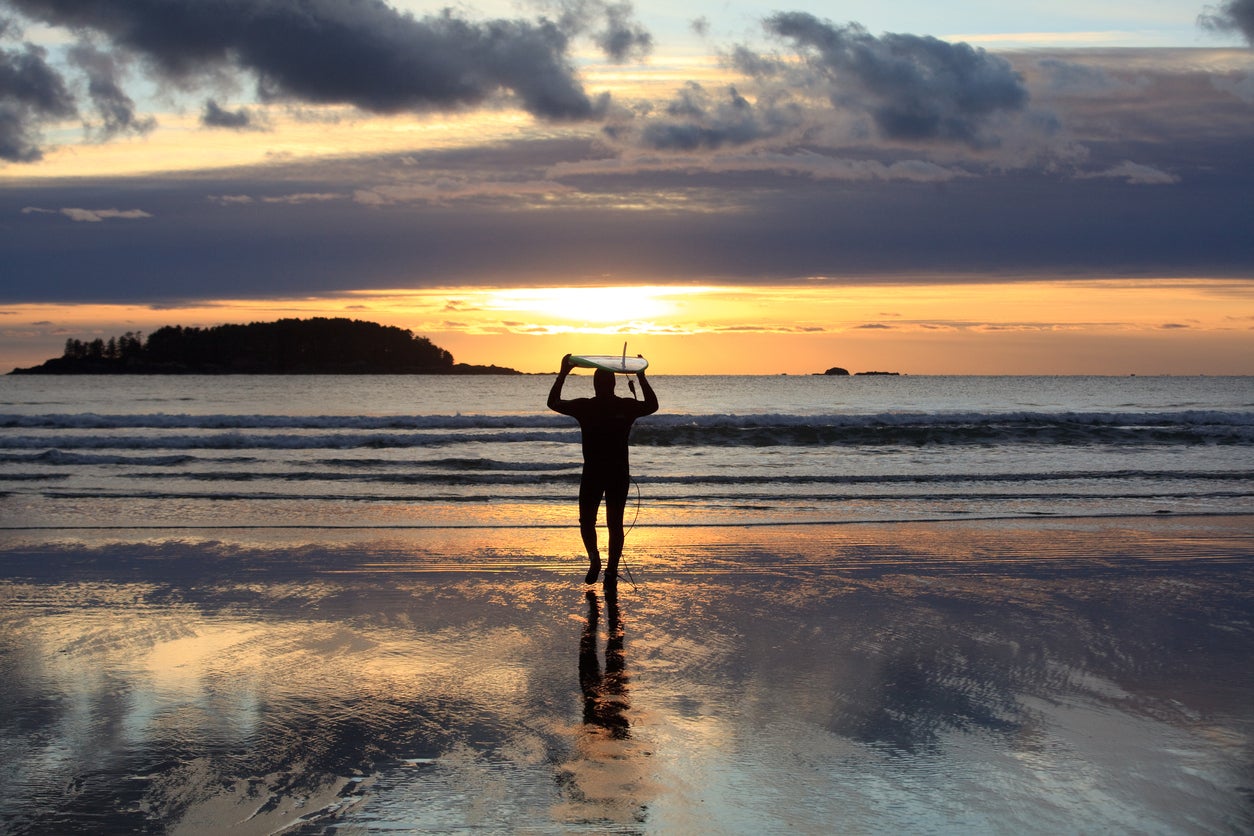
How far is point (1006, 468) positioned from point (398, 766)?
64.5ft

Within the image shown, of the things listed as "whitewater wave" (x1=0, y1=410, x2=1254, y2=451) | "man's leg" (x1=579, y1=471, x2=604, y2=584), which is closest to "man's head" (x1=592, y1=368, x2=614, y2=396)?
"man's leg" (x1=579, y1=471, x2=604, y2=584)

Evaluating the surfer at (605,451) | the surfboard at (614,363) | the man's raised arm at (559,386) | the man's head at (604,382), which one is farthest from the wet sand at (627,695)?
the surfboard at (614,363)

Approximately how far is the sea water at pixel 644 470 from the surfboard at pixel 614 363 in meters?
4.77

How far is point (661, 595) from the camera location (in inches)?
338

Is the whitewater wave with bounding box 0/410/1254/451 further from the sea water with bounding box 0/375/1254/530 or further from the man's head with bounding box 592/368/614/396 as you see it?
the man's head with bounding box 592/368/614/396

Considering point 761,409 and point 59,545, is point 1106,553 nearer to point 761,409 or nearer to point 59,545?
point 59,545

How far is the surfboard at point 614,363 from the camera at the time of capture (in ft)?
27.3

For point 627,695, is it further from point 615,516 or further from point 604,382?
point 604,382

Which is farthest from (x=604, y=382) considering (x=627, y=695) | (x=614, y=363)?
(x=627, y=695)

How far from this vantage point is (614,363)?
27.9 feet

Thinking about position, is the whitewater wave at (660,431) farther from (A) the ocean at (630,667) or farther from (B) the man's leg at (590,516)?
(B) the man's leg at (590,516)

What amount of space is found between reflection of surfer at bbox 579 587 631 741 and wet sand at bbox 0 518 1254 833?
28 mm

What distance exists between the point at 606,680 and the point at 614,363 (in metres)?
3.15

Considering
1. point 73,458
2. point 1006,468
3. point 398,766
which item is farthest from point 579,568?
point 73,458
